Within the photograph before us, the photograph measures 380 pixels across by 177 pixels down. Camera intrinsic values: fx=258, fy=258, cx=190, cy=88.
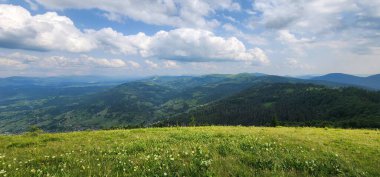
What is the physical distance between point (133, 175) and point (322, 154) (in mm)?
8268

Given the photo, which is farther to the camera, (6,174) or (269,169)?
(269,169)

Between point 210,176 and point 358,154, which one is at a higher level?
point 210,176

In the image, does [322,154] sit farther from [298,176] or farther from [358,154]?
[298,176]

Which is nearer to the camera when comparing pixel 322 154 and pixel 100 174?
pixel 100 174

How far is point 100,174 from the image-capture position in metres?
7.96

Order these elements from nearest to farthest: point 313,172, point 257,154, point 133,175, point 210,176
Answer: point 210,176, point 133,175, point 313,172, point 257,154

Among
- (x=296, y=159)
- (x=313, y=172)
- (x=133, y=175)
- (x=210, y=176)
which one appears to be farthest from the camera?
(x=296, y=159)

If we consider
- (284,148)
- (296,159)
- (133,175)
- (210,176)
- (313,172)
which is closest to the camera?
(210,176)

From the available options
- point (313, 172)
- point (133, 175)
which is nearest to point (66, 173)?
point (133, 175)

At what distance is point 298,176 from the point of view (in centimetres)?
835

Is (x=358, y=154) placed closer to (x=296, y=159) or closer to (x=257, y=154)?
(x=296, y=159)

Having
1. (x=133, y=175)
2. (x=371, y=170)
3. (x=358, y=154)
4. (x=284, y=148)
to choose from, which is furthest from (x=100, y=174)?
(x=358, y=154)

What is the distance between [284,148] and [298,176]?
4118mm

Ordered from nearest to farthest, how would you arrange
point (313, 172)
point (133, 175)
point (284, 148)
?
point (133, 175), point (313, 172), point (284, 148)
